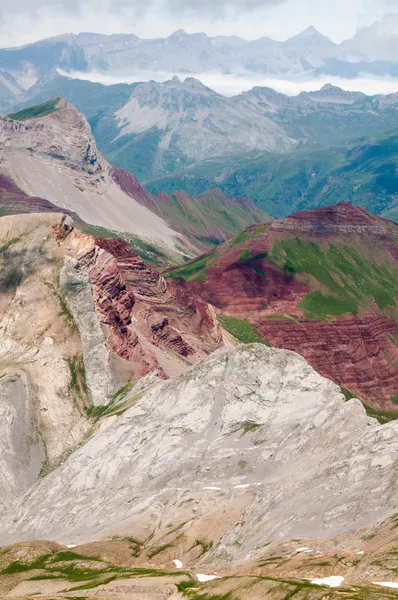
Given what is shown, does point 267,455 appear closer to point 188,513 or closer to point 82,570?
point 188,513

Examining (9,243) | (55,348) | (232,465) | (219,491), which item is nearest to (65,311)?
(55,348)

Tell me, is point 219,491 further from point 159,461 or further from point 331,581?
point 331,581

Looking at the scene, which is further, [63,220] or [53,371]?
[63,220]

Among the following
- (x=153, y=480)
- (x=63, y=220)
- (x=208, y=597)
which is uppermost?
(x=63, y=220)

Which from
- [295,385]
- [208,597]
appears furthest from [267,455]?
[208,597]

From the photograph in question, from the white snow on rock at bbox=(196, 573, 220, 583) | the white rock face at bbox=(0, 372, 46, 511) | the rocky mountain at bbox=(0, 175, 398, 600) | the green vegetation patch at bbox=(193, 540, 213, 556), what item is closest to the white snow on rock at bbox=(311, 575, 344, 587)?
the rocky mountain at bbox=(0, 175, 398, 600)

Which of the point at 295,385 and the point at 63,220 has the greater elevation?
the point at 63,220

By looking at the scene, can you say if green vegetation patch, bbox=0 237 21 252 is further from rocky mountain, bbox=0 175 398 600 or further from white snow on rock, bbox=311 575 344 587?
white snow on rock, bbox=311 575 344 587
